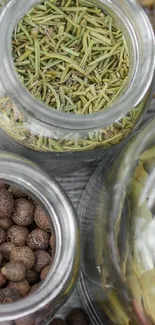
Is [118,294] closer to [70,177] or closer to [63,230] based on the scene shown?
[63,230]

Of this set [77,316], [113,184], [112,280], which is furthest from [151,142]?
[77,316]

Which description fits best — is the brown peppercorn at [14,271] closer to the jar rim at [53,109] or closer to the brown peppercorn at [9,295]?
the brown peppercorn at [9,295]

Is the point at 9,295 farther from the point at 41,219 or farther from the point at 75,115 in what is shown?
the point at 75,115

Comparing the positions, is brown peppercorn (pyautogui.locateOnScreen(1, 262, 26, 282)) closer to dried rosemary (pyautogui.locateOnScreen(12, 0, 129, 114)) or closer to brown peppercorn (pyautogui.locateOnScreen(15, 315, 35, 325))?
brown peppercorn (pyautogui.locateOnScreen(15, 315, 35, 325))

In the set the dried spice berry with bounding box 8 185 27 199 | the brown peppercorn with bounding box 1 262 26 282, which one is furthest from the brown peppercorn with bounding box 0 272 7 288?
the dried spice berry with bounding box 8 185 27 199

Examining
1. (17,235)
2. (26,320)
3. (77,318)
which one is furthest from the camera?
(77,318)

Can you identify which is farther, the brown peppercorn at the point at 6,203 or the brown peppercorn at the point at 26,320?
the brown peppercorn at the point at 6,203

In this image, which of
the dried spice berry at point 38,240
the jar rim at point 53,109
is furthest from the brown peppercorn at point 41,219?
the jar rim at point 53,109

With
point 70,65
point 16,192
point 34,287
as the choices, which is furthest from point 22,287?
point 70,65
